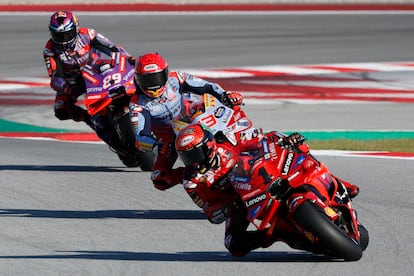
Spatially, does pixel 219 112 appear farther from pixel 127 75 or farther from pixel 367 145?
pixel 367 145

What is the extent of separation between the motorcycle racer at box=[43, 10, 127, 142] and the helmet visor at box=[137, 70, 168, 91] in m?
3.02

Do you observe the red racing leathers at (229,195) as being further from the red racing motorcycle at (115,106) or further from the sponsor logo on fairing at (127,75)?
the sponsor logo on fairing at (127,75)

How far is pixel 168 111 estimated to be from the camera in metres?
10.6

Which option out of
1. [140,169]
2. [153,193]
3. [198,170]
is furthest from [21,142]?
[198,170]

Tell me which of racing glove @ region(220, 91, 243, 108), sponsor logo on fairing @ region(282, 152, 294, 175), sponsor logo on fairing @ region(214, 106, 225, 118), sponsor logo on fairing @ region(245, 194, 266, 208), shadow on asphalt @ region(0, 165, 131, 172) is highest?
sponsor logo on fairing @ region(282, 152, 294, 175)

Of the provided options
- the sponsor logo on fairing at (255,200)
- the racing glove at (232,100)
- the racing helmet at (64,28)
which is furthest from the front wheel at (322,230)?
the racing helmet at (64,28)

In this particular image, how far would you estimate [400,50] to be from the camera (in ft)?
68.3

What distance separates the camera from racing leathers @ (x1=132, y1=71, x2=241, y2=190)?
9992 millimetres

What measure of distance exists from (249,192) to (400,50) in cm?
1350

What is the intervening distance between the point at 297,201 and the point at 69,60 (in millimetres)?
6143

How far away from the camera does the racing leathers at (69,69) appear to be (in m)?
13.2

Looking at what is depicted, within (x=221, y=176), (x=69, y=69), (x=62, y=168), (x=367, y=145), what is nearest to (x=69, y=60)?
(x=69, y=69)

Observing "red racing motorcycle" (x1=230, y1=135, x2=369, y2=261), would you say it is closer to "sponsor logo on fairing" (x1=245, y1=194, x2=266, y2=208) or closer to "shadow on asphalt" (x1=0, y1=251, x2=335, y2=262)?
"sponsor logo on fairing" (x1=245, y1=194, x2=266, y2=208)

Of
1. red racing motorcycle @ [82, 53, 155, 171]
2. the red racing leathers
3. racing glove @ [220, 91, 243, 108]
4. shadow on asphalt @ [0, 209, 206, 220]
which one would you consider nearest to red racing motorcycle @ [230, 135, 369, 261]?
the red racing leathers
